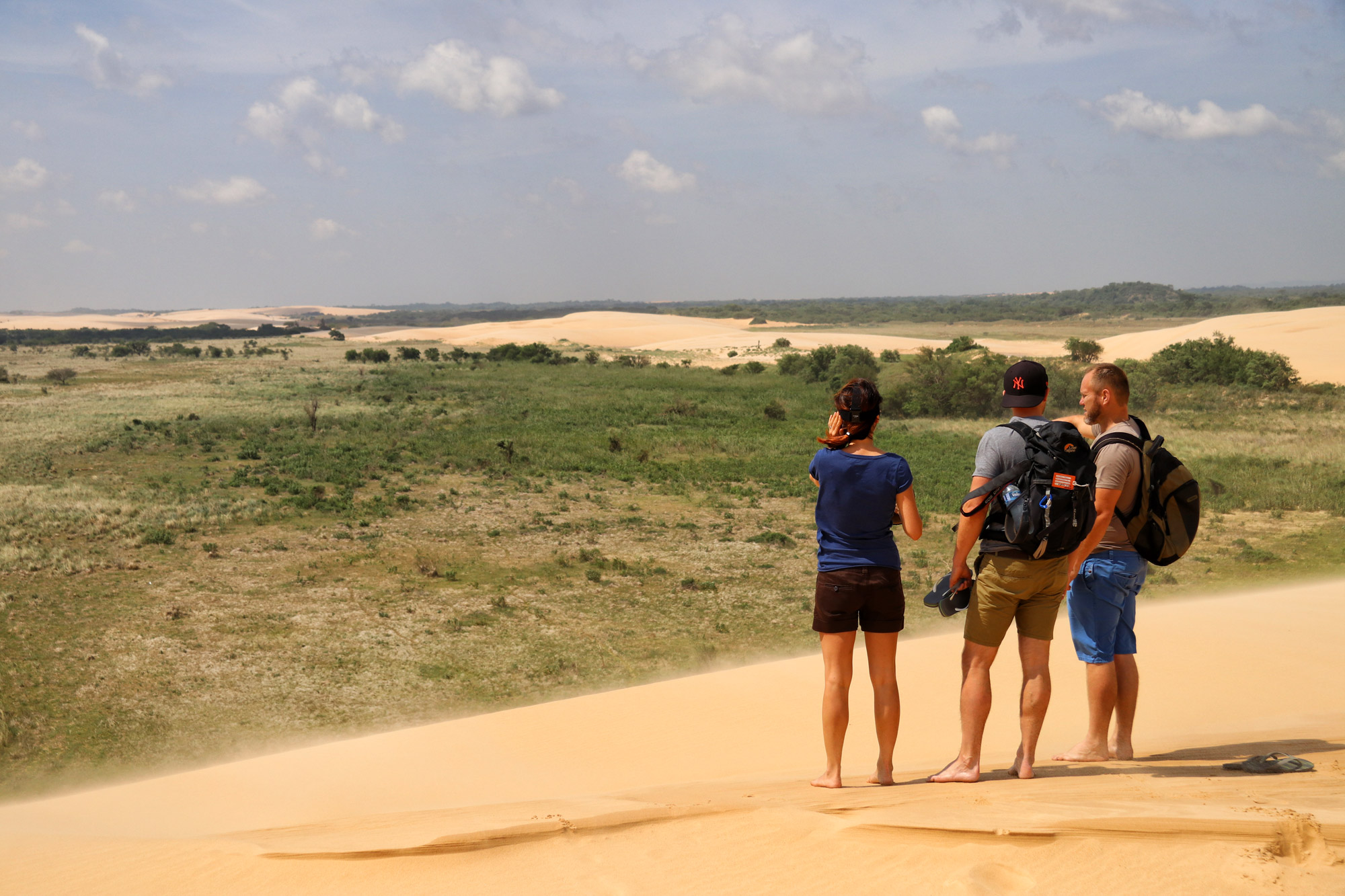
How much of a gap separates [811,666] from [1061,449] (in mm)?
4190

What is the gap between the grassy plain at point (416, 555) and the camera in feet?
29.3

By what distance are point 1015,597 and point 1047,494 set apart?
51cm

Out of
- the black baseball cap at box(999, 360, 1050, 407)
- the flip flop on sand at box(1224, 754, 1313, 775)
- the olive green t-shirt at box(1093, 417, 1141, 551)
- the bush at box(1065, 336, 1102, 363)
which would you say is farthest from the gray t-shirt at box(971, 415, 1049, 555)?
the bush at box(1065, 336, 1102, 363)

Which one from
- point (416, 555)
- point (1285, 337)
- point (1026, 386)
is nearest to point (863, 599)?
point (1026, 386)

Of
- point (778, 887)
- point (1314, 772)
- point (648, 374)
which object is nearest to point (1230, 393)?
point (648, 374)

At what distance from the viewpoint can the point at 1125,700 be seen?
4.82 meters

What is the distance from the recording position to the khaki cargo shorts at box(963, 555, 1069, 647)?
432 cm

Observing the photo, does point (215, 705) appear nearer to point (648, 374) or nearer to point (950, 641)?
point (950, 641)

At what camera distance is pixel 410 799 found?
18.7 ft

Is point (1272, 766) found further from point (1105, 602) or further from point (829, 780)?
point (829, 780)

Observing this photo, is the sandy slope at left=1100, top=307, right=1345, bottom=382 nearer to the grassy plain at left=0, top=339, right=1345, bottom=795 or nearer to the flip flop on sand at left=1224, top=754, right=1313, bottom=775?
the grassy plain at left=0, top=339, right=1345, bottom=795

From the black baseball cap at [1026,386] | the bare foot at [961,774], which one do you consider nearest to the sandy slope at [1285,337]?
the black baseball cap at [1026,386]

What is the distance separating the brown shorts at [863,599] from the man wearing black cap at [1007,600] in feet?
1.01

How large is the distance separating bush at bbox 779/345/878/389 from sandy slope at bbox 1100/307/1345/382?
14.5 metres
